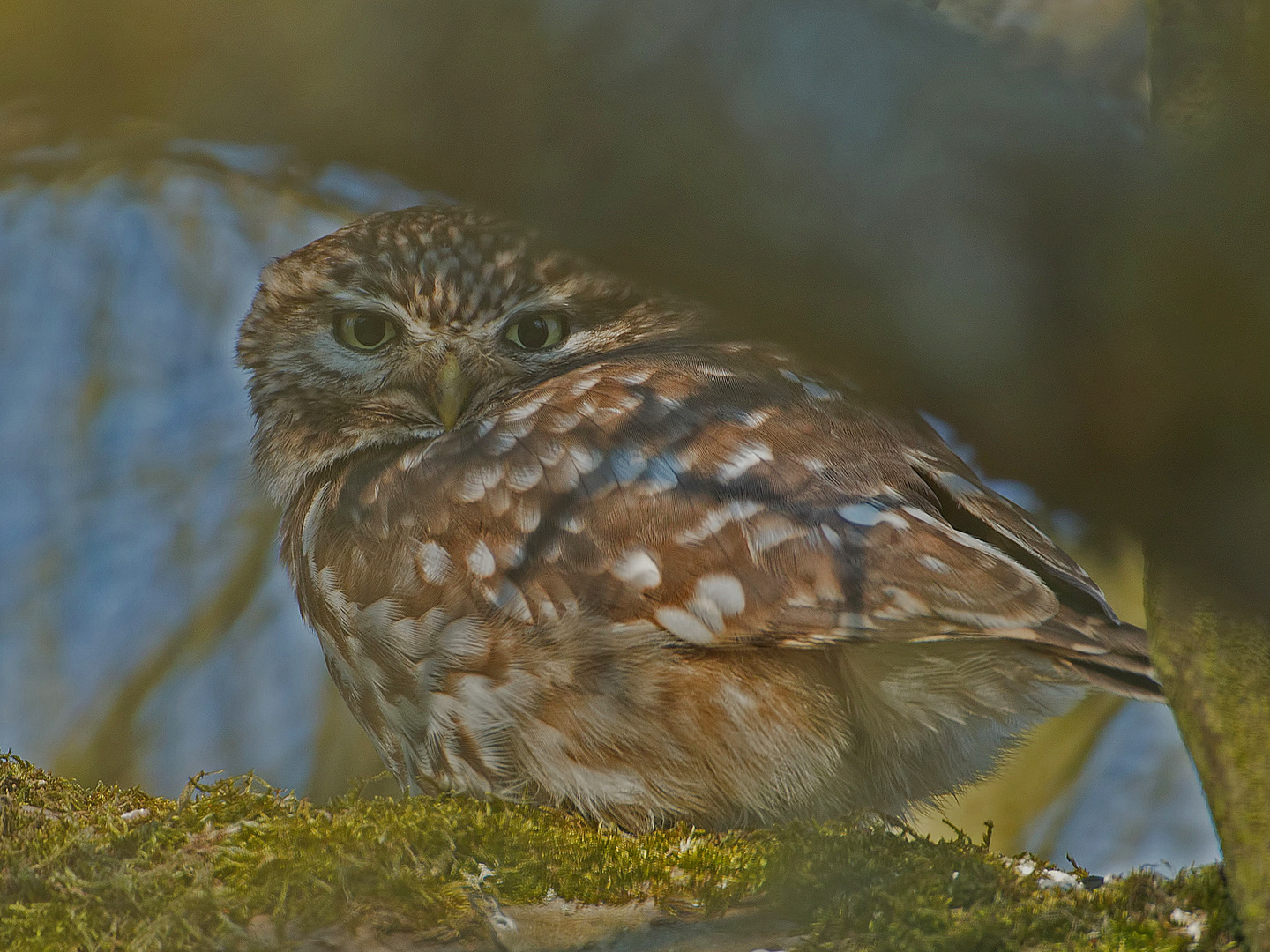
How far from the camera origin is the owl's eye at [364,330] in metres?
3.29

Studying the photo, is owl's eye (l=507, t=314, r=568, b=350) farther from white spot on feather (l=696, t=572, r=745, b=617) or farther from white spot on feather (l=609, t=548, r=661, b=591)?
white spot on feather (l=696, t=572, r=745, b=617)

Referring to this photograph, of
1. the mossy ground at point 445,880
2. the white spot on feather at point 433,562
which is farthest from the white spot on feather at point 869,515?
the white spot on feather at point 433,562

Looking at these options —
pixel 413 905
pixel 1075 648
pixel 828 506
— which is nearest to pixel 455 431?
pixel 828 506

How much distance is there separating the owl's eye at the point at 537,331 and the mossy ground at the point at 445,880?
154cm

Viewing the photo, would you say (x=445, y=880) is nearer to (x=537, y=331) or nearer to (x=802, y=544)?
(x=802, y=544)

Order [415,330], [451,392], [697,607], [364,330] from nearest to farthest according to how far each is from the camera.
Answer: [697,607]
[451,392]
[415,330]
[364,330]

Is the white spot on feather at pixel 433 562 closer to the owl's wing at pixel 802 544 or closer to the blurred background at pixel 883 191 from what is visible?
the owl's wing at pixel 802 544

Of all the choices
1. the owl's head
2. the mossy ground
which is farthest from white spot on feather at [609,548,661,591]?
the owl's head

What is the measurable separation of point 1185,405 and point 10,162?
11.0ft

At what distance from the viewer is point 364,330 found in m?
3.32

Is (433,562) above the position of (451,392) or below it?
below

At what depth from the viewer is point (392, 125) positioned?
0.98m

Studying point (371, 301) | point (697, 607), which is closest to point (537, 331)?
point (371, 301)

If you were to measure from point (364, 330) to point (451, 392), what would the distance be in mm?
462
